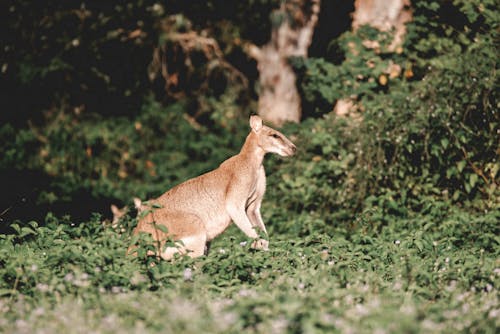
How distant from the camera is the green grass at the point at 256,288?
3.89 metres

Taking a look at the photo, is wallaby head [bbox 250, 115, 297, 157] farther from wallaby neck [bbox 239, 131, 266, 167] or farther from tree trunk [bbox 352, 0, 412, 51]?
tree trunk [bbox 352, 0, 412, 51]

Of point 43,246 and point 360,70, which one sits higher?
point 360,70

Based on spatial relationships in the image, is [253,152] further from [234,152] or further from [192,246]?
[234,152]

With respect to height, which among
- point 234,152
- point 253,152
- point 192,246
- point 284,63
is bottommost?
point 234,152

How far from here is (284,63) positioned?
13.0m

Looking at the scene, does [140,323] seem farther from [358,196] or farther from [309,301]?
[358,196]

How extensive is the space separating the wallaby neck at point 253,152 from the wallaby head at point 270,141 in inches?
1.3

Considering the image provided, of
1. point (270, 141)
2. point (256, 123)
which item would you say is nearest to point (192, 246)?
point (270, 141)

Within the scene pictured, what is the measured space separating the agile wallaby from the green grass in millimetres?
438

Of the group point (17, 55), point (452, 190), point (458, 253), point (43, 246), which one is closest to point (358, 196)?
point (452, 190)

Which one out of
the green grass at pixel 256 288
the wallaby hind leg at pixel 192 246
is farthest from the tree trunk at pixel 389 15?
the wallaby hind leg at pixel 192 246

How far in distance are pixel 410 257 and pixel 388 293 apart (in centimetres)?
120

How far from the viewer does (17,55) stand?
1342 centimetres

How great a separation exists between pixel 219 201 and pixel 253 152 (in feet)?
2.18
